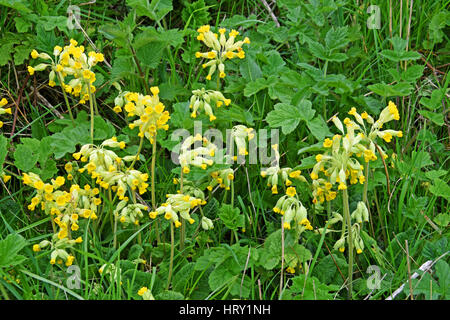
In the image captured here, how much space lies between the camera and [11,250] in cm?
245

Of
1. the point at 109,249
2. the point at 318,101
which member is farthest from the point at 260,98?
the point at 109,249

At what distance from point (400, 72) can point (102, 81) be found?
1.76 m

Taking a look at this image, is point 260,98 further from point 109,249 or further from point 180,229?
point 109,249

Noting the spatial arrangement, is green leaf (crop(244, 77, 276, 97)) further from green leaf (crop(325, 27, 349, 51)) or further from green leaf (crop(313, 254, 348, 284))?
green leaf (crop(313, 254, 348, 284))

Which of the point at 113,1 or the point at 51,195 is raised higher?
the point at 113,1

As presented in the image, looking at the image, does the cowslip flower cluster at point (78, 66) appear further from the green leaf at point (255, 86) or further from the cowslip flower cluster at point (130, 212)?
the green leaf at point (255, 86)

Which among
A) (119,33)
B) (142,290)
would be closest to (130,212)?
(142,290)

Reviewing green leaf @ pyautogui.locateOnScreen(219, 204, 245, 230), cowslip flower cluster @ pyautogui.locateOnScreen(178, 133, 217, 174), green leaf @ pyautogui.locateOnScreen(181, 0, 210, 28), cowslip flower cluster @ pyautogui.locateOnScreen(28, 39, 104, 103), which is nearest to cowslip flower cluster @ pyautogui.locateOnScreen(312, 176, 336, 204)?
green leaf @ pyautogui.locateOnScreen(219, 204, 245, 230)

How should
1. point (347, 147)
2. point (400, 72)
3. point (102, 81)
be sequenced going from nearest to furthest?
point (347, 147)
point (102, 81)
point (400, 72)

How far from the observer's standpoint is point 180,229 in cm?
284

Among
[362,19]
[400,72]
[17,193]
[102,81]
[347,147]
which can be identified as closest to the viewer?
[347,147]

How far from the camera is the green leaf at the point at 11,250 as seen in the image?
242cm

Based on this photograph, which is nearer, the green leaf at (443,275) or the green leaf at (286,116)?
the green leaf at (443,275)

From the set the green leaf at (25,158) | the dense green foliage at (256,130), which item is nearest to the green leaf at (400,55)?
the dense green foliage at (256,130)
